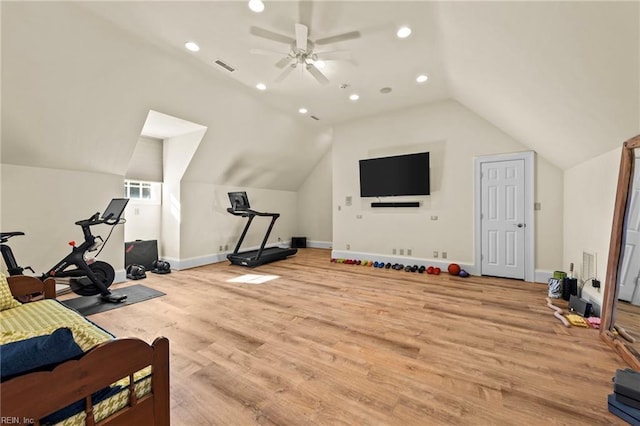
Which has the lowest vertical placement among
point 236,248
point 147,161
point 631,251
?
point 236,248

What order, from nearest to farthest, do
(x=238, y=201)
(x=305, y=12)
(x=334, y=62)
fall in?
(x=305, y=12) < (x=334, y=62) < (x=238, y=201)

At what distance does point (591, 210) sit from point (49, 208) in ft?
24.3

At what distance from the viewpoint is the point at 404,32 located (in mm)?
3047

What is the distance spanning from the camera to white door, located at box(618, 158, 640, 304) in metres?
2.24

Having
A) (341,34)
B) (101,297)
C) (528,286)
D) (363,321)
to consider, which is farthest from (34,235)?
(528,286)

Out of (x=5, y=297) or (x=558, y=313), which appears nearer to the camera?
(x=5, y=297)

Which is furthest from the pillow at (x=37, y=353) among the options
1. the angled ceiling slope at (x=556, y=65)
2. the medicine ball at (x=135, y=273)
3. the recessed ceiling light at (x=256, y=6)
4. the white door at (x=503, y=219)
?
the white door at (x=503, y=219)

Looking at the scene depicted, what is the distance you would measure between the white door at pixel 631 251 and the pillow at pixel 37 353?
389 centimetres

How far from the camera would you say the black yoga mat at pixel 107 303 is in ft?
10.7

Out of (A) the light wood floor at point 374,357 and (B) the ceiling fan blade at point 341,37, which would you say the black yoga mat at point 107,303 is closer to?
(A) the light wood floor at point 374,357

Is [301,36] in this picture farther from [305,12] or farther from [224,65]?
[224,65]

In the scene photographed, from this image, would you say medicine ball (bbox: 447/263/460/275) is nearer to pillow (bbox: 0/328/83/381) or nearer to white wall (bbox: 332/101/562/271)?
white wall (bbox: 332/101/562/271)

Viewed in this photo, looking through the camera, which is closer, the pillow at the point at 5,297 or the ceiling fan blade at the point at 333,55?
the pillow at the point at 5,297

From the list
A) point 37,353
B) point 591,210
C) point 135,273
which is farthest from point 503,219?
point 135,273
